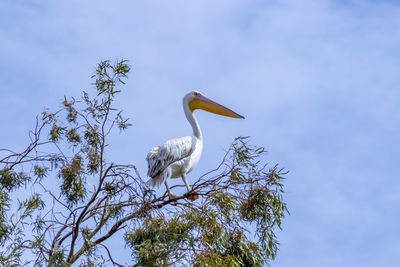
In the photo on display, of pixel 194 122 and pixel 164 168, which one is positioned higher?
pixel 194 122

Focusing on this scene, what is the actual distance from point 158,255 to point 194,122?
3490mm

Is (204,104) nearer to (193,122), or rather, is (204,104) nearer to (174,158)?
(193,122)

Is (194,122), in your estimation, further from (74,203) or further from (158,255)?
(158,255)

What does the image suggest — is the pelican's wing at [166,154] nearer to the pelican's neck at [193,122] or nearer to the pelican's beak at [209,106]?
the pelican's neck at [193,122]

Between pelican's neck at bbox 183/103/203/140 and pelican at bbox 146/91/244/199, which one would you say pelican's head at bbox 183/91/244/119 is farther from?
pelican at bbox 146/91/244/199

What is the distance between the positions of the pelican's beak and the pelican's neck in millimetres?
192

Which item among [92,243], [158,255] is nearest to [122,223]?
[92,243]

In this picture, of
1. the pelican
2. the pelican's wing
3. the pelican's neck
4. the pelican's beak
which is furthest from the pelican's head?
the pelican's wing

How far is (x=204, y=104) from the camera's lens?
38.1 ft

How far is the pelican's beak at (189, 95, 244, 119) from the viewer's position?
1152cm

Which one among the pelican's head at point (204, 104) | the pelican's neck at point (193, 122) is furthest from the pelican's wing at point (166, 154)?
the pelican's head at point (204, 104)

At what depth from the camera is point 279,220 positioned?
29.6ft

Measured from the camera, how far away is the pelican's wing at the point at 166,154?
32.3 feet

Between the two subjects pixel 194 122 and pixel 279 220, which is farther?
pixel 194 122
